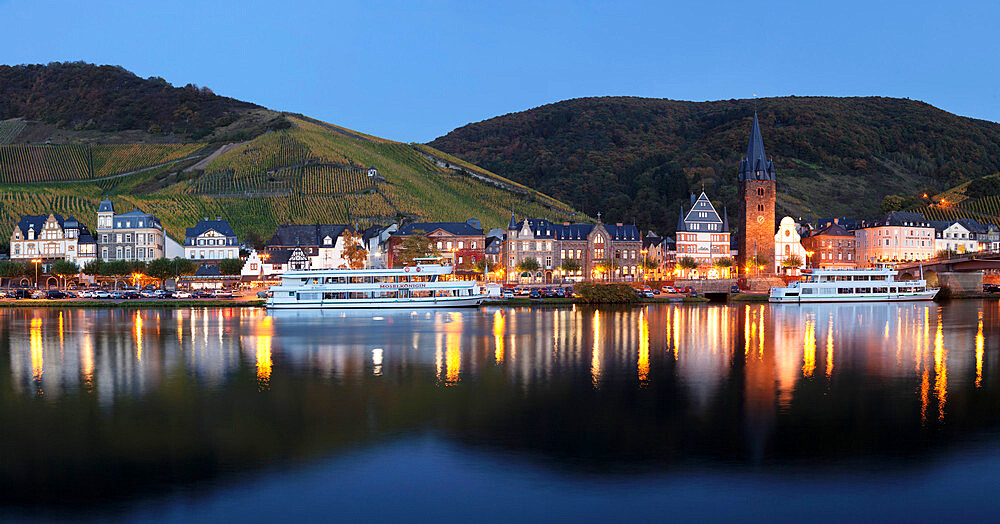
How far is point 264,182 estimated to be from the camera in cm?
14088

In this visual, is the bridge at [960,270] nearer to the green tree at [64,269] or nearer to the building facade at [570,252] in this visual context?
the building facade at [570,252]

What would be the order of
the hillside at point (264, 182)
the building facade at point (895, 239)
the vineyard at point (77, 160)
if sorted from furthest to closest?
the vineyard at point (77, 160), the hillside at point (264, 182), the building facade at point (895, 239)

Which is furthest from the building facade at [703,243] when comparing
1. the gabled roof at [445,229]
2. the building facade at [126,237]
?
the building facade at [126,237]

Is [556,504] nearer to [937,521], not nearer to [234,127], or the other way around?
[937,521]

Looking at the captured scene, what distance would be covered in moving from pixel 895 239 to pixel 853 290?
3522 cm

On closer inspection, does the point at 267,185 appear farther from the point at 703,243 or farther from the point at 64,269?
the point at 703,243

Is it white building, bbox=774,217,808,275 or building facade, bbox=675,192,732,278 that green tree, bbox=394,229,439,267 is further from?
white building, bbox=774,217,808,275

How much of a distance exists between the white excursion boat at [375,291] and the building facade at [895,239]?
6775 centimetres

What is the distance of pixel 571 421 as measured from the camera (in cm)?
2433

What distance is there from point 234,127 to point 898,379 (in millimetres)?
186296

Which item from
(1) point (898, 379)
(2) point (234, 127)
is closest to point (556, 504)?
(1) point (898, 379)

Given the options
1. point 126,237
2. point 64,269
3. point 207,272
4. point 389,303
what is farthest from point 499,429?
point 126,237

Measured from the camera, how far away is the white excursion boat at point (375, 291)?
73.8 metres

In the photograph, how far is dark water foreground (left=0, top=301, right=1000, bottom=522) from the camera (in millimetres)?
17359
